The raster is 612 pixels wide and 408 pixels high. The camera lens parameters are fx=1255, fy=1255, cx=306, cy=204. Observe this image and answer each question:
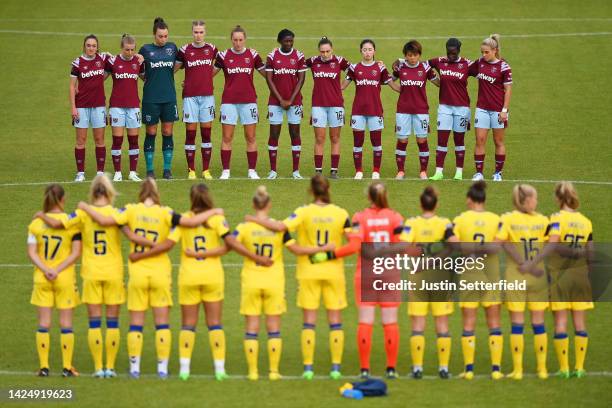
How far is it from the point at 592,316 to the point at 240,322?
509 centimetres

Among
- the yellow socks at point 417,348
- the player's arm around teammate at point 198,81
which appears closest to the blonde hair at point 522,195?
the yellow socks at point 417,348

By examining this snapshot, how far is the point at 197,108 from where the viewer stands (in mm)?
23391

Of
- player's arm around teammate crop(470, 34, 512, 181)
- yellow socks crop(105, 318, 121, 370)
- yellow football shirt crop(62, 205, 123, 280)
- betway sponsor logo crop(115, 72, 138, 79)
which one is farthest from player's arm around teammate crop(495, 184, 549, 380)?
betway sponsor logo crop(115, 72, 138, 79)

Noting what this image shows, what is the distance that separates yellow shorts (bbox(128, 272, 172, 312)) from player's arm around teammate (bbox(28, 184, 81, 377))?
79 cm

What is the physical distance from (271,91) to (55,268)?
885 cm

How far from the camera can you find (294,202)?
22359 millimetres

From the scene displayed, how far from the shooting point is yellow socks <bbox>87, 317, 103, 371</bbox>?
1520 cm

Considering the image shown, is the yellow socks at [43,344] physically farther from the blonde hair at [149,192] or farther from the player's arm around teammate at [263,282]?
the player's arm around teammate at [263,282]

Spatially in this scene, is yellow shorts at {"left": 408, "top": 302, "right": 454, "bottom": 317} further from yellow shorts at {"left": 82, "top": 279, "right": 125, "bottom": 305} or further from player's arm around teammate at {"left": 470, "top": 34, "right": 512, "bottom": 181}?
player's arm around teammate at {"left": 470, "top": 34, "right": 512, "bottom": 181}

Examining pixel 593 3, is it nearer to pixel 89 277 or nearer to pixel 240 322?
pixel 240 322

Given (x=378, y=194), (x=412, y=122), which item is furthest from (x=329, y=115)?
(x=378, y=194)

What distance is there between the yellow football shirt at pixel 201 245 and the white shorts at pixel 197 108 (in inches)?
334

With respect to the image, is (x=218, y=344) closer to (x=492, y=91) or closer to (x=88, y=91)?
(x=88, y=91)

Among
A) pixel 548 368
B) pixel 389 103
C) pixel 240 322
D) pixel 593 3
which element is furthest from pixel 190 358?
pixel 593 3
